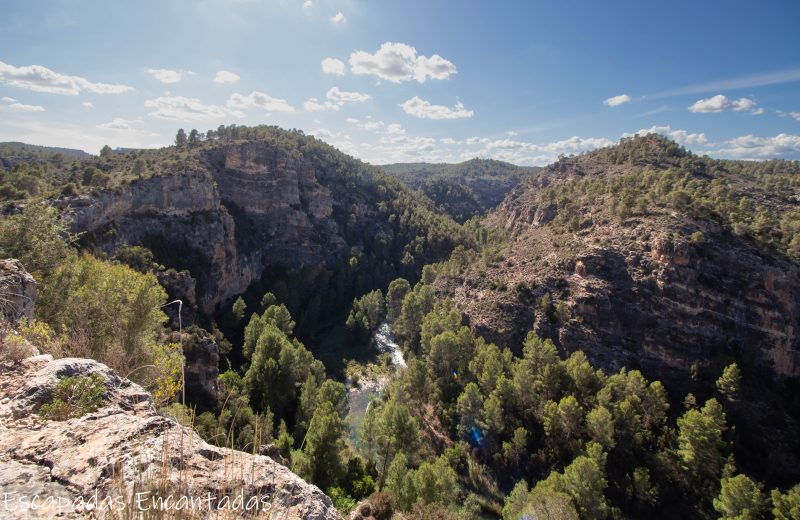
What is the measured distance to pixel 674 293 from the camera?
4869cm

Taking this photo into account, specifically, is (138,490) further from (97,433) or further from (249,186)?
A: (249,186)

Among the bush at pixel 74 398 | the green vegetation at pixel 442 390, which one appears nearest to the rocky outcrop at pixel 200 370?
the green vegetation at pixel 442 390

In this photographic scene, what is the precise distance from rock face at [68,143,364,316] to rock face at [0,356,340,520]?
46.3m

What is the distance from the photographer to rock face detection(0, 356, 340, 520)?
3406 mm

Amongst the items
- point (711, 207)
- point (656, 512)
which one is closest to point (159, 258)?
point (656, 512)

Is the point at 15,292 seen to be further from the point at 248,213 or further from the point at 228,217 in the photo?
the point at 248,213

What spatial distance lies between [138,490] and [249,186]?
97.5 metres

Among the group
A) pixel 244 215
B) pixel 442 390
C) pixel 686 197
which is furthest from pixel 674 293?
pixel 244 215

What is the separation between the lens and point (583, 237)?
62125 mm

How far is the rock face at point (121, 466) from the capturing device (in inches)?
134

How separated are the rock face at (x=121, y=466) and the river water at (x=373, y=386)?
→ 4417 centimetres

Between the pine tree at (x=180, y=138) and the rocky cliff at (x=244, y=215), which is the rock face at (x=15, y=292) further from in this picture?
the pine tree at (x=180, y=138)

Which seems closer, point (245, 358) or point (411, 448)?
point (411, 448)

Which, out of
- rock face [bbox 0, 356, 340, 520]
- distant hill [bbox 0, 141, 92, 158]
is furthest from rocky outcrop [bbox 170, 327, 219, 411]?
distant hill [bbox 0, 141, 92, 158]
